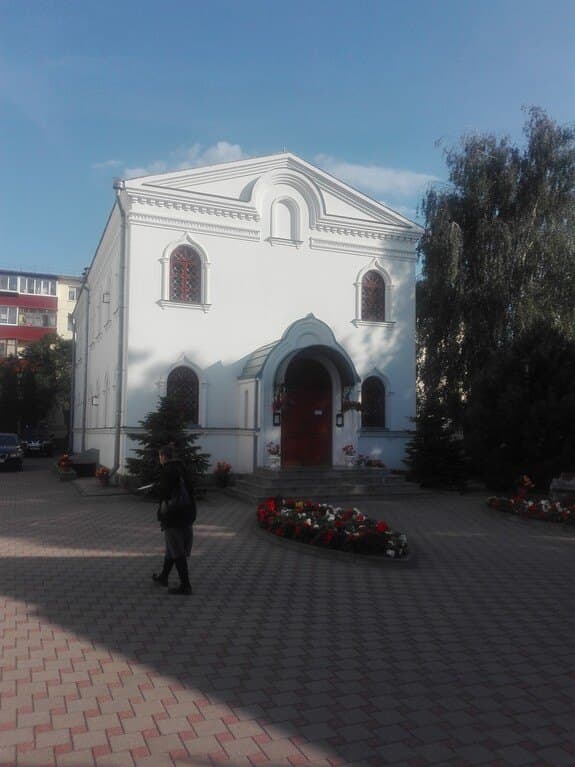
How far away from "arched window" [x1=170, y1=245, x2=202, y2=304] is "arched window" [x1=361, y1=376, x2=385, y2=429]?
569 centimetres

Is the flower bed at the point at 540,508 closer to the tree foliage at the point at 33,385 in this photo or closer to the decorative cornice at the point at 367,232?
the decorative cornice at the point at 367,232

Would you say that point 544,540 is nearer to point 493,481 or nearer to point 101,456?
point 493,481

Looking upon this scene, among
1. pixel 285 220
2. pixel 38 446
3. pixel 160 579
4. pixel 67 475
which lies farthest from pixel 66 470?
pixel 38 446

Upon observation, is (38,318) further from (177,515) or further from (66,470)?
(177,515)

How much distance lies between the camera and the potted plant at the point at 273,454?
17484 millimetres

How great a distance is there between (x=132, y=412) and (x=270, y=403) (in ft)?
12.1

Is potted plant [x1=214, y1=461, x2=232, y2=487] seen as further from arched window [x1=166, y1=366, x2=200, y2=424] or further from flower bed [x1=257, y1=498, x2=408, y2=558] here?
flower bed [x1=257, y1=498, x2=408, y2=558]

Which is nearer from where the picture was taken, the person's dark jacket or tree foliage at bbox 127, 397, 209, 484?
the person's dark jacket

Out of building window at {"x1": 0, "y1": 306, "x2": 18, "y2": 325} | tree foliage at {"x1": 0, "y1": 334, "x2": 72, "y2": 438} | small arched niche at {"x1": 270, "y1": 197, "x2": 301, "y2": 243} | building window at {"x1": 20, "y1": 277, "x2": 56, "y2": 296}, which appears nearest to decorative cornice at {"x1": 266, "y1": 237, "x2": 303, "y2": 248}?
small arched niche at {"x1": 270, "y1": 197, "x2": 301, "y2": 243}

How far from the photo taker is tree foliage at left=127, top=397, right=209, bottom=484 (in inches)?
613

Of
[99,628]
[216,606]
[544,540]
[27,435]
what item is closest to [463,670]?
[216,606]

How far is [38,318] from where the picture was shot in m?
57.9

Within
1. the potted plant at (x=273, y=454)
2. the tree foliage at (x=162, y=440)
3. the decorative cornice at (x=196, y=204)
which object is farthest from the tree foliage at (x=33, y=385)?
the tree foliage at (x=162, y=440)

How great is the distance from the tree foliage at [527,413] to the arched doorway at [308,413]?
395 centimetres
